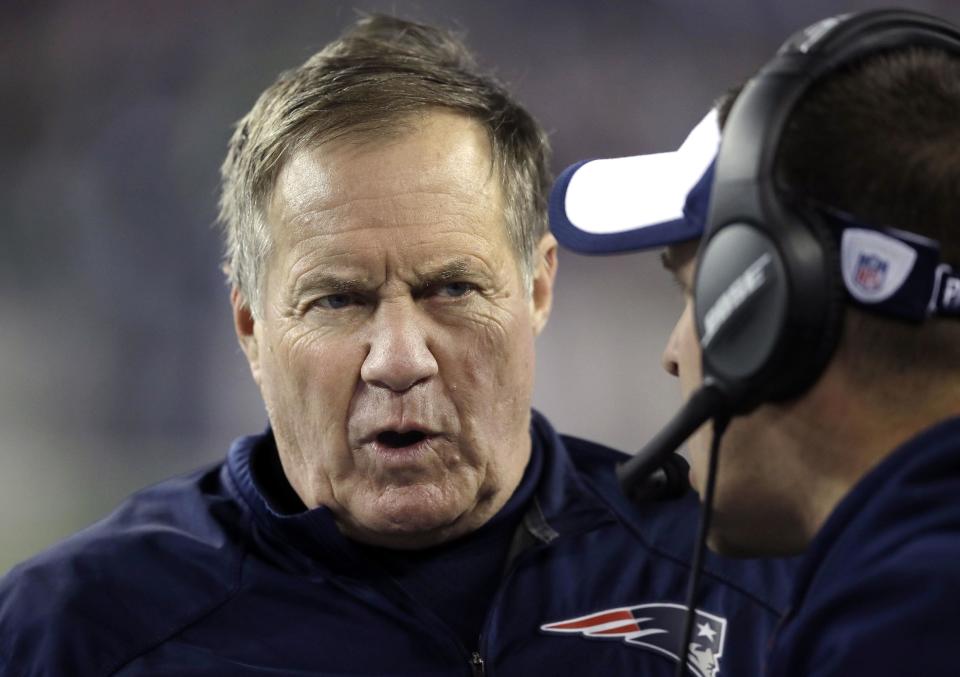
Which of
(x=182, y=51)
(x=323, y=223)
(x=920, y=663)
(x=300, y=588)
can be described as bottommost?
(x=300, y=588)

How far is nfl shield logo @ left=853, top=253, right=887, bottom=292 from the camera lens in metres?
0.83

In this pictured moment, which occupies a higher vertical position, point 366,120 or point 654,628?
point 366,120

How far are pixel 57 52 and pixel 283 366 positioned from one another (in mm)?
1933

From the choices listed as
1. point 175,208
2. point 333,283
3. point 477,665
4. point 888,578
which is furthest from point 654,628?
point 175,208

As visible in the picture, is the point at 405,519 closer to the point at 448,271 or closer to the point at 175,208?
the point at 448,271

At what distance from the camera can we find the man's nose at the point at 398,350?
1467 millimetres

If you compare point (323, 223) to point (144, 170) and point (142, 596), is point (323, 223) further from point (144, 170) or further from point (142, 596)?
point (144, 170)

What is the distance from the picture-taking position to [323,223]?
153cm

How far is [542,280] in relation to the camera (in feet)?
5.73

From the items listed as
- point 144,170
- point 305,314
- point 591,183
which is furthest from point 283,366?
point 144,170

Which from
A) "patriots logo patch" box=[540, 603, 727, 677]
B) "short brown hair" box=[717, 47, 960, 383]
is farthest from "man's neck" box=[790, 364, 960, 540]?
"patriots logo patch" box=[540, 603, 727, 677]

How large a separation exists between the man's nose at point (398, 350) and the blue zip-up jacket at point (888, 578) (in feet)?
2.25

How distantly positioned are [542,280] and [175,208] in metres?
1.68

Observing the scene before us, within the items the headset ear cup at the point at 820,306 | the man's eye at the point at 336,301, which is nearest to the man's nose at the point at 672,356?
the headset ear cup at the point at 820,306
